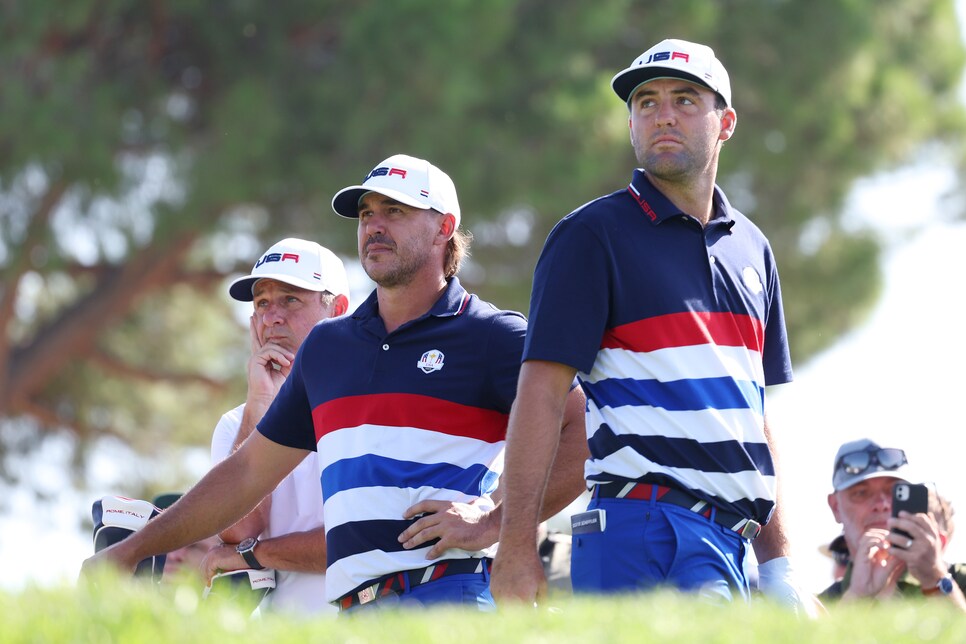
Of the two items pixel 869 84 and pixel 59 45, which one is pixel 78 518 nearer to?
pixel 59 45

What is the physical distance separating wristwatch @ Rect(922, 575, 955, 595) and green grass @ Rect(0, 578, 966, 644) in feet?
10.9

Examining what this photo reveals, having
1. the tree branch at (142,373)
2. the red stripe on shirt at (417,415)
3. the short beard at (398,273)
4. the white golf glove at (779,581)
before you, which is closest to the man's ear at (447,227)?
the short beard at (398,273)

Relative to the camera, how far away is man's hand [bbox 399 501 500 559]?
18.3ft

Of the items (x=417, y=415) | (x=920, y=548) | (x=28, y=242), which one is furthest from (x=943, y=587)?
(x=28, y=242)

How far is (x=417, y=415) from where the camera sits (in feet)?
19.1

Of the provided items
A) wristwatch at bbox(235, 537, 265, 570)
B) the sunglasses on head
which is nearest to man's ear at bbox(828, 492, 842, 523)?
the sunglasses on head

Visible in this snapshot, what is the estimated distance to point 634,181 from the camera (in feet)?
17.7

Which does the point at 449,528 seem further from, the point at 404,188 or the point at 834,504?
the point at 834,504

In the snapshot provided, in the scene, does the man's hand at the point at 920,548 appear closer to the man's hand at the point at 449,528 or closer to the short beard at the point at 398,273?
the man's hand at the point at 449,528

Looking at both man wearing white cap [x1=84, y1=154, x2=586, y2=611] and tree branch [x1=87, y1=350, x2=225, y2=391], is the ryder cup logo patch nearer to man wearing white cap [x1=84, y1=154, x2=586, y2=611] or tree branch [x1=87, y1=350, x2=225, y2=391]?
man wearing white cap [x1=84, y1=154, x2=586, y2=611]

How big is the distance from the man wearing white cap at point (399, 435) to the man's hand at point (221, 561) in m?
0.62

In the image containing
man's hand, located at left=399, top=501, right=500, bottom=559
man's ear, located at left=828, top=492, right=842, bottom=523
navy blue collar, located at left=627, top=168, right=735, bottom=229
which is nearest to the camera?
navy blue collar, located at left=627, top=168, right=735, bottom=229

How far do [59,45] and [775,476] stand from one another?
13772 millimetres

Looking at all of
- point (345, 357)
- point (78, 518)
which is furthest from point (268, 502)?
point (78, 518)
